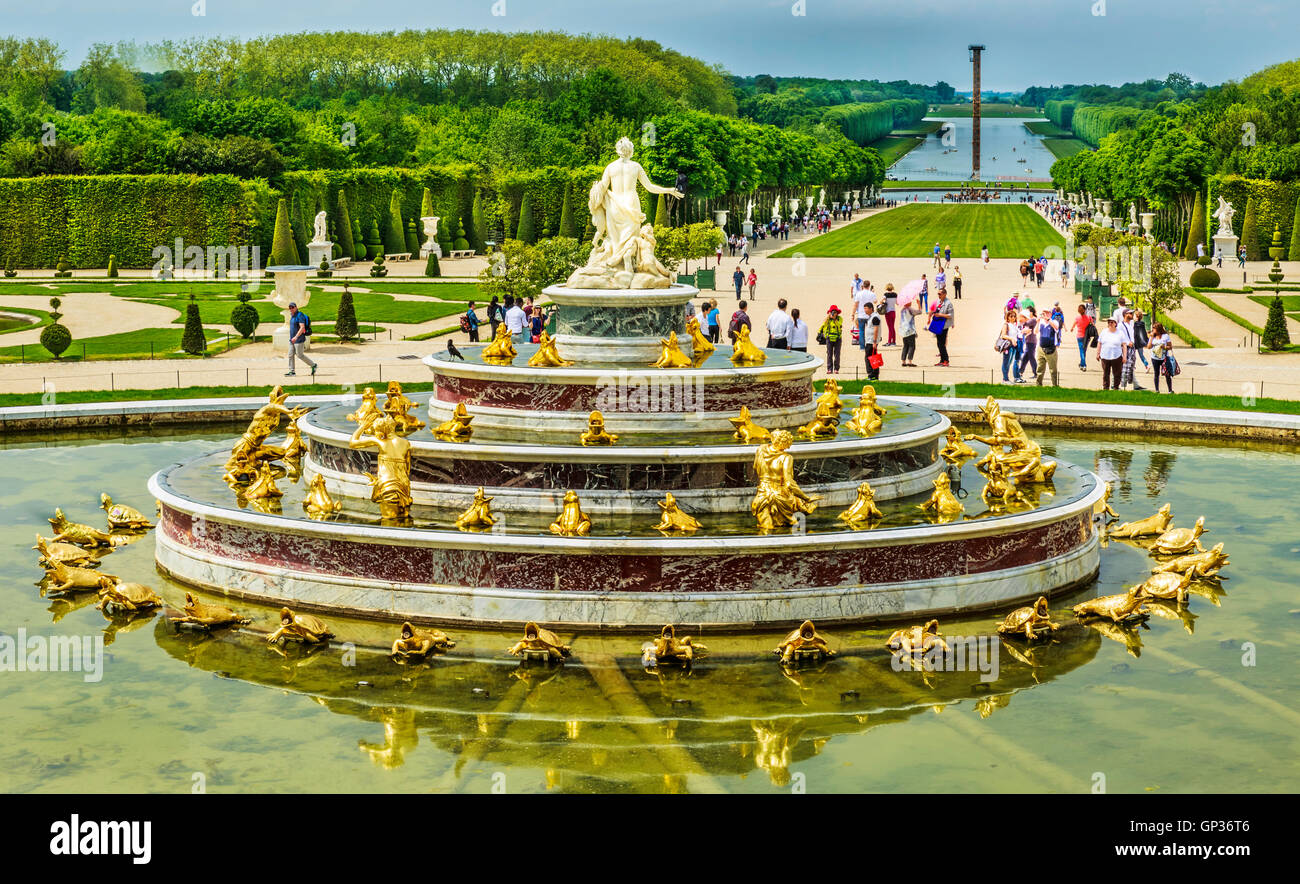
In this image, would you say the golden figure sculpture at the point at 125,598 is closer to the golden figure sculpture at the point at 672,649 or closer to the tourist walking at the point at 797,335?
the golden figure sculpture at the point at 672,649

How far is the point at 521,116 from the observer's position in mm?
105938

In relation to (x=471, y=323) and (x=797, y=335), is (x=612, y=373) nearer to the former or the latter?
(x=797, y=335)

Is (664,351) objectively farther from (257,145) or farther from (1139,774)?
(257,145)

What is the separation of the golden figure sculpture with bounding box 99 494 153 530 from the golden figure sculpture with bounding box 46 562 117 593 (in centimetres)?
246

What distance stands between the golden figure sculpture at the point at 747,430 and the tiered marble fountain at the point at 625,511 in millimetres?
188

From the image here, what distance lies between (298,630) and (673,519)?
3.91 metres

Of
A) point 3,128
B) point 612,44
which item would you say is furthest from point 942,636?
point 612,44

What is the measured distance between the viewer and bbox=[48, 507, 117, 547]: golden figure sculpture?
687 inches

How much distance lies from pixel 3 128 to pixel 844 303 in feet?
197

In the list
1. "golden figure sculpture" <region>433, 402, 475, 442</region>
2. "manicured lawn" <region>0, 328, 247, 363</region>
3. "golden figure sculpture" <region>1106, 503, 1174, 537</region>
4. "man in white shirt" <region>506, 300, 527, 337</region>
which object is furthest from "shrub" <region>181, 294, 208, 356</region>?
"golden figure sculpture" <region>1106, 503, 1174, 537</region>

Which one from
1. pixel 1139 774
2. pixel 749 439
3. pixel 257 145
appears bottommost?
pixel 1139 774

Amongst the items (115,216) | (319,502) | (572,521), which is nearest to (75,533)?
(319,502)

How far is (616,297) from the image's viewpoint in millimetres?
20484

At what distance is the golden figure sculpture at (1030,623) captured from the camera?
1446 cm
